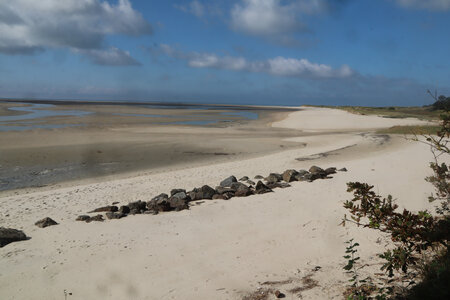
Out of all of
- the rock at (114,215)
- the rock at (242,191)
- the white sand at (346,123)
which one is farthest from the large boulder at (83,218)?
the white sand at (346,123)

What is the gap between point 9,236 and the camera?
268 inches

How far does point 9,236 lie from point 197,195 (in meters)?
4.75

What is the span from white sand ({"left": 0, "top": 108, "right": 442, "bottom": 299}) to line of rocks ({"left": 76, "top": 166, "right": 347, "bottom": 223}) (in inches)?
13.2

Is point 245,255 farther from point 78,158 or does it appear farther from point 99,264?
point 78,158

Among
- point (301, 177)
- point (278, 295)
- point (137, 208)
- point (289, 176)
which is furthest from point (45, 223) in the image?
point (301, 177)

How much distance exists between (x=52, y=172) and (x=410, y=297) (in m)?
14.8

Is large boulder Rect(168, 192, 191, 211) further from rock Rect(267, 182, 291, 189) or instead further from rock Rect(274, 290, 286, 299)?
rock Rect(274, 290, 286, 299)

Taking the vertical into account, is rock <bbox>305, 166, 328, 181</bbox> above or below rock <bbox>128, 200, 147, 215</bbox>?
above

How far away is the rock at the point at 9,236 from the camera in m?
6.68

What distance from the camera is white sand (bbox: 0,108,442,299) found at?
4871mm

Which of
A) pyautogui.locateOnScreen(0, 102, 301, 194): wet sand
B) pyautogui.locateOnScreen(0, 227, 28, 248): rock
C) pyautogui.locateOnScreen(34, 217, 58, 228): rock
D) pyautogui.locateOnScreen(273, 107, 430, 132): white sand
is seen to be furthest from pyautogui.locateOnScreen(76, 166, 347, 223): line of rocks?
pyautogui.locateOnScreen(273, 107, 430, 132): white sand

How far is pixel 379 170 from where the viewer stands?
478 inches

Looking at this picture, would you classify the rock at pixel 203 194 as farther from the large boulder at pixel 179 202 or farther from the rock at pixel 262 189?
the rock at pixel 262 189

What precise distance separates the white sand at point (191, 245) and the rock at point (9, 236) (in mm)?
190
